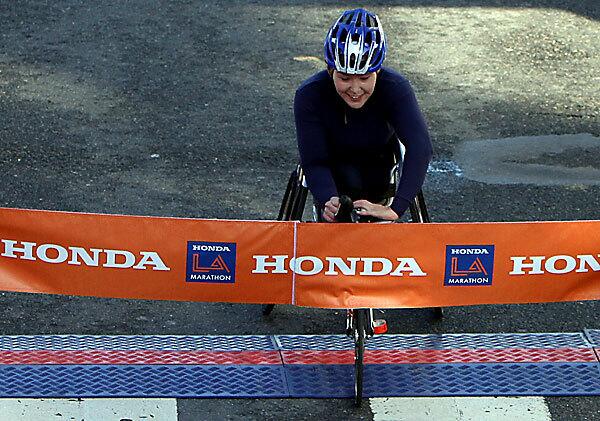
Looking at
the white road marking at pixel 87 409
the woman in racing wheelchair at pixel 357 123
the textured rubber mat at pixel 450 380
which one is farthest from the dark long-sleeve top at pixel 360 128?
the white road marking at pixel 87 409

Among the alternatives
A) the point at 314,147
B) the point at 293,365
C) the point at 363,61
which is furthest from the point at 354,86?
the point at 293,365

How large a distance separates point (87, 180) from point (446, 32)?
5242 millimetres

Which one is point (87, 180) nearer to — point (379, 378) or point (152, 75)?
point (152, 75)

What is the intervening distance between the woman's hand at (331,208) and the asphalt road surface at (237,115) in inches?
41.9

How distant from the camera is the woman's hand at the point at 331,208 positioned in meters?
7.11

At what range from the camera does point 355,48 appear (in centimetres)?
699

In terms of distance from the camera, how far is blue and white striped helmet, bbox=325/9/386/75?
7.00 meters

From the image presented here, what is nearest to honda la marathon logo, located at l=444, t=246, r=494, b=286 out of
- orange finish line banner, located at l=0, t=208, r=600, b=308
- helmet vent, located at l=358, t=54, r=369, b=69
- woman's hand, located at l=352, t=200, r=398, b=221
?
orange finish line banner, located at l=0, t=208, r=600, b=308

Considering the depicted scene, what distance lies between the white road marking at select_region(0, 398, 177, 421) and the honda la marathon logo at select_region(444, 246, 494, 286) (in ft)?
5.65

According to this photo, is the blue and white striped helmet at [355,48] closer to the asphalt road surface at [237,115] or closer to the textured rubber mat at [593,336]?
the asphalt road surface at [237,115]

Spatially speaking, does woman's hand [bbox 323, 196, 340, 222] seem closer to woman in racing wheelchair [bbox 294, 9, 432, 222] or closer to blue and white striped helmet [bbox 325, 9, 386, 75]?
woman in racing wheelchair [bbox 294, 9, 432, 222]

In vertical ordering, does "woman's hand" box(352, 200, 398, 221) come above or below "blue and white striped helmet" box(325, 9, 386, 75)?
below

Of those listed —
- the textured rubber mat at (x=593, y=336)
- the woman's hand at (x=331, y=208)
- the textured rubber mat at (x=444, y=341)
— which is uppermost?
the woman's hand at (x=331, y=208)

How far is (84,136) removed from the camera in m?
11.2
